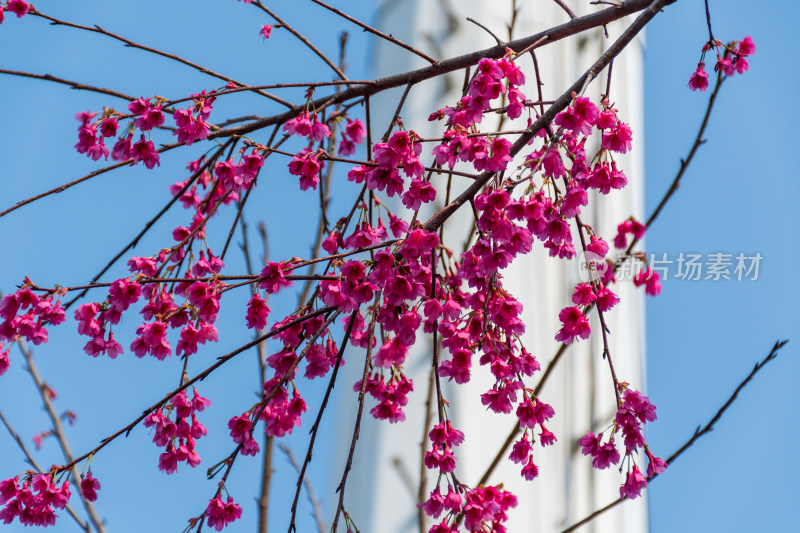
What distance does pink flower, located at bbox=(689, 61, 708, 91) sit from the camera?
193 centimetres

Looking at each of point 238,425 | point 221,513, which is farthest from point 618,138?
point 221,513

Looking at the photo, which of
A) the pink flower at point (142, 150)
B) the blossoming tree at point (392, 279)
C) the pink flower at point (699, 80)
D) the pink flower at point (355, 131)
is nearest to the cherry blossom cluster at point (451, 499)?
the blossoming tree at point (392, 279)

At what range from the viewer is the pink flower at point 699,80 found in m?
1.93

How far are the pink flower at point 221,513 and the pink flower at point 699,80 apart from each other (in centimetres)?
153

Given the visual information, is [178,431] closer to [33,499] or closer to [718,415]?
[33,499]

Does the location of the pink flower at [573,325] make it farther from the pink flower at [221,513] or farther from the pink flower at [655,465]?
the pink flower at [221,513]

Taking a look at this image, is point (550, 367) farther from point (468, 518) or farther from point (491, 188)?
point (491, 188)

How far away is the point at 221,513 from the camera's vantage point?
58.4 inches

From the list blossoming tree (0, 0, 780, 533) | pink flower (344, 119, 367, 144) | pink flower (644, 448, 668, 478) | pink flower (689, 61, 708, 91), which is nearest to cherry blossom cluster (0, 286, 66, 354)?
blossoming tree (0, 0, 780, 533)

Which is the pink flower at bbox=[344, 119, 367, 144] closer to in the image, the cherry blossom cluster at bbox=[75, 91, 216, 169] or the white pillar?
the cherry blossom cluster at bbox=[75, 91, 216, 169]

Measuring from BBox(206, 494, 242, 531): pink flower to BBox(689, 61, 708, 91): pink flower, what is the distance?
1.53 meters

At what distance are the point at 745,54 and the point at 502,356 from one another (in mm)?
1043

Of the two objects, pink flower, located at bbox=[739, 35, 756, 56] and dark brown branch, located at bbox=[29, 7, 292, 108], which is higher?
pink flower, located at bbox=[739, 35, 756, 56]

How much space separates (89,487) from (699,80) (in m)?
1.80
